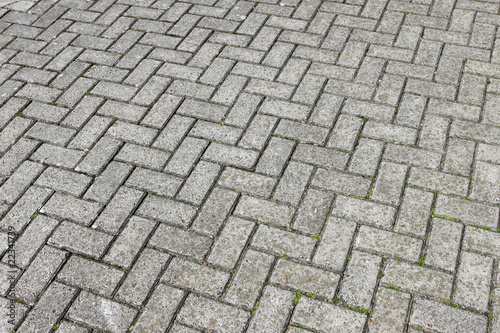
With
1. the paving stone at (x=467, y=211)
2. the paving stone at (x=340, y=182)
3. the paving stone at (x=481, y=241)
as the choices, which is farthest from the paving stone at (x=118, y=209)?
the paving stone at (x=481, y=241)

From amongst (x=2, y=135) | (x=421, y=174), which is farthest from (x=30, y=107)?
(x=421, y=174)

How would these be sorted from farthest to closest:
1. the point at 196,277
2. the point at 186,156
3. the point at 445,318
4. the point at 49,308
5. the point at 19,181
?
the point at 186,156, the point at 19,181, the point at 196,277, the point at 49,308, the point at 445,318

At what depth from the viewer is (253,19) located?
4.51 metres

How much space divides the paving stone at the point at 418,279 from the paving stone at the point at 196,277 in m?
0.85

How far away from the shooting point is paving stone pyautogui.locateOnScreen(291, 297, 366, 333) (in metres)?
2.37

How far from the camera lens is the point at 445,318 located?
7.81ft

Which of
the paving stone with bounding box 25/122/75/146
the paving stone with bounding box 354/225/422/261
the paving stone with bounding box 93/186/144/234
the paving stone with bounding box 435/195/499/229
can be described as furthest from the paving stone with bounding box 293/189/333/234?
the paving stone with bounding box 25/122/75/146

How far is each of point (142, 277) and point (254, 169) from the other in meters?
0.98

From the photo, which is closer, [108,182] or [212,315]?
[212,315]

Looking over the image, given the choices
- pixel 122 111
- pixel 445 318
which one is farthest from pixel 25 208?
pixel 445 318

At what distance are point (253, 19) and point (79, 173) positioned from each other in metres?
2.22

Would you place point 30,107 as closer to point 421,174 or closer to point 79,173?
point 79,173

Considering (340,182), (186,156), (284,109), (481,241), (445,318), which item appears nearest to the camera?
(445,318)

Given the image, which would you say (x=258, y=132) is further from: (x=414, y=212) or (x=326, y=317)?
(x=326, y=317)
